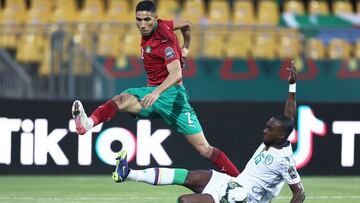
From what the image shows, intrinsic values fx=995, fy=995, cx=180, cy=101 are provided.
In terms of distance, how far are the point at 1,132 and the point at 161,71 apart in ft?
15.7

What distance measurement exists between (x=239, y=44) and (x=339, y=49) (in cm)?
258

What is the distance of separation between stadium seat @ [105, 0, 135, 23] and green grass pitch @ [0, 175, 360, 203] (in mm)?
8808

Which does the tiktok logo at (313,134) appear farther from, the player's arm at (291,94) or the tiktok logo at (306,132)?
the player's arm at (291,94)

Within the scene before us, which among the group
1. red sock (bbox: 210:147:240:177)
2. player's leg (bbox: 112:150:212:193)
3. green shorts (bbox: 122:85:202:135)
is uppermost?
green shorts (bbox: 122:85:202:135)

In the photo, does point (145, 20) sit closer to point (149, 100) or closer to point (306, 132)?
point (149, 100)

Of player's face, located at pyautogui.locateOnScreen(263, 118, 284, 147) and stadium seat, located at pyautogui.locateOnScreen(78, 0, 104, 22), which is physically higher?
stadium seat, located at pyautogui.locateOnScreen(78, 0, 104, 22)

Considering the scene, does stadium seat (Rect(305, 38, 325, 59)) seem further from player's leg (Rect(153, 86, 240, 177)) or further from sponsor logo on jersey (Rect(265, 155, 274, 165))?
sponsor logo on jersey (Rect(265, 155, 274, 165))

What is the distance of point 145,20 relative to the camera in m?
10.6

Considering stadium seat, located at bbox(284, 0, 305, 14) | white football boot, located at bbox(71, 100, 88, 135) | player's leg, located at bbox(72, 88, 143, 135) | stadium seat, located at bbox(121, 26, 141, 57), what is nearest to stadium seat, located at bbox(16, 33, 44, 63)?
stadium seat, located at bbox(121, 26, 141, 57)

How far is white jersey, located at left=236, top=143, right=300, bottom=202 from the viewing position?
9344 mm

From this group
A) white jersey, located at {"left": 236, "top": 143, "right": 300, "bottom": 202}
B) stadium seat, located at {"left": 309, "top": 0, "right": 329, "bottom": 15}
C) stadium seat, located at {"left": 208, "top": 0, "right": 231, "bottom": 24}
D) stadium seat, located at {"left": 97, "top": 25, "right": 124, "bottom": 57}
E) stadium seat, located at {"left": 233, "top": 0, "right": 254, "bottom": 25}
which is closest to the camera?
white jersey, located at {"left": 236, "top": 143, "right": 300, "bottom": 202}

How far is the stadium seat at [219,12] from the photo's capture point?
2356 centimetres

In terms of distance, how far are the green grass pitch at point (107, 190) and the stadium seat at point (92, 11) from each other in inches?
348

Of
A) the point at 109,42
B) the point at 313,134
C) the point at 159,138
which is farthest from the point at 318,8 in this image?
the point at 159,138
